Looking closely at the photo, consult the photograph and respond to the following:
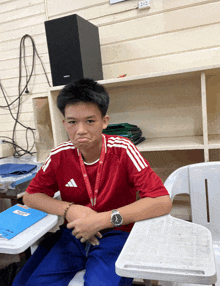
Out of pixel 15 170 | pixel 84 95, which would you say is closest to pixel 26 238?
pixel 84 95

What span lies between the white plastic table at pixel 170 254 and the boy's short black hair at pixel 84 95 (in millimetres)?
551

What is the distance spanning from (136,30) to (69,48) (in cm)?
61

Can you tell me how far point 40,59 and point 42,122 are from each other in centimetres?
72

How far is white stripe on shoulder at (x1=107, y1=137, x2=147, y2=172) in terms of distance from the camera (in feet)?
3.17

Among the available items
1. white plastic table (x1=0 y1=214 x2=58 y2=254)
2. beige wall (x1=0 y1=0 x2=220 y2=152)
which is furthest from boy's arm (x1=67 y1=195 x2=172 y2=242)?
beige wall (x1=0 y1=0 x2=220 y2=152)

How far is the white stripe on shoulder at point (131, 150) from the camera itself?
3.17 ft

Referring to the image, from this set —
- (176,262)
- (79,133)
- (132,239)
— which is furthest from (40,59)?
(176,262)

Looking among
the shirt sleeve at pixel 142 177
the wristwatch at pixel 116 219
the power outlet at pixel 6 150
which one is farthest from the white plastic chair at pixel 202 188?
the power outlet at pixel 6 150

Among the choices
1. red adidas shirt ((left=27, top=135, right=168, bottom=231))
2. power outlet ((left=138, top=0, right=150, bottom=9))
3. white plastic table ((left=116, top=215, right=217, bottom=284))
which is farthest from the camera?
power outlet ((left=138, top=0, right=150, bottom=9))

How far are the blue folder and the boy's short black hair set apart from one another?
0.46 m

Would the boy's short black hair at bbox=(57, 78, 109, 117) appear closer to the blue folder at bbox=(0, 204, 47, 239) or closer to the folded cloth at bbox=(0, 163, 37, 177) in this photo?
the blue folder at bbox=(0, 204, 47, 239)

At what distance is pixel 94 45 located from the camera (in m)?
1.60

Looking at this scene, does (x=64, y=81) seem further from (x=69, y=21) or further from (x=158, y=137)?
(x=158, y=137)

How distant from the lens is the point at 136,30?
5.65ft
